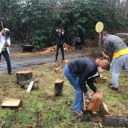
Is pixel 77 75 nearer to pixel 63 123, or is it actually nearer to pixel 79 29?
pixel 63 123

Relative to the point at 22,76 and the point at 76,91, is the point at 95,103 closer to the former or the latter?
the point at 76,91

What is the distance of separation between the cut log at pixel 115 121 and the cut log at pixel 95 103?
0.95 feet

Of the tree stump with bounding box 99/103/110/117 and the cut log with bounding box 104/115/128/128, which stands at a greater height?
the tree stump with bounding box 99/103/110/117

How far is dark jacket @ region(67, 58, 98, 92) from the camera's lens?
5059 millimetres

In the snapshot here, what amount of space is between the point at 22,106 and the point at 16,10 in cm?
1183

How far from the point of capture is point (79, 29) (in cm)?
1636

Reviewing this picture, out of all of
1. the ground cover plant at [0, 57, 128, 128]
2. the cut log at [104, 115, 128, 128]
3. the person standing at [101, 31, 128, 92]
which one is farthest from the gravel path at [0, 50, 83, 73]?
the cut log at [104, 115, 128, 128]

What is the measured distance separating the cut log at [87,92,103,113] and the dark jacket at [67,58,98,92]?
39 cm

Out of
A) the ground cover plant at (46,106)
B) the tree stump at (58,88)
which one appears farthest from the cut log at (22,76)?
the tree stump at (58,88)

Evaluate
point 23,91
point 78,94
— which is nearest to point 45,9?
point 23,91

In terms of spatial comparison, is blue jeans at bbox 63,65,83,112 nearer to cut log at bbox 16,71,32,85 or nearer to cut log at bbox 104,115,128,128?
cut log at bbox 104,115,128,128

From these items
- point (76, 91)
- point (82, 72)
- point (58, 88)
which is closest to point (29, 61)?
point (58, 88)

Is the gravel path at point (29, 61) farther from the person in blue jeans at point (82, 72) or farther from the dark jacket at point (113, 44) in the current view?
the person in blue jeans at point (82, 72)

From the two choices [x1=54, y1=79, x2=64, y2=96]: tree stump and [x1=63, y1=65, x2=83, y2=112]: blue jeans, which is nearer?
[x1=63, y1=65, x2=83, y2=112]: blue jeans
